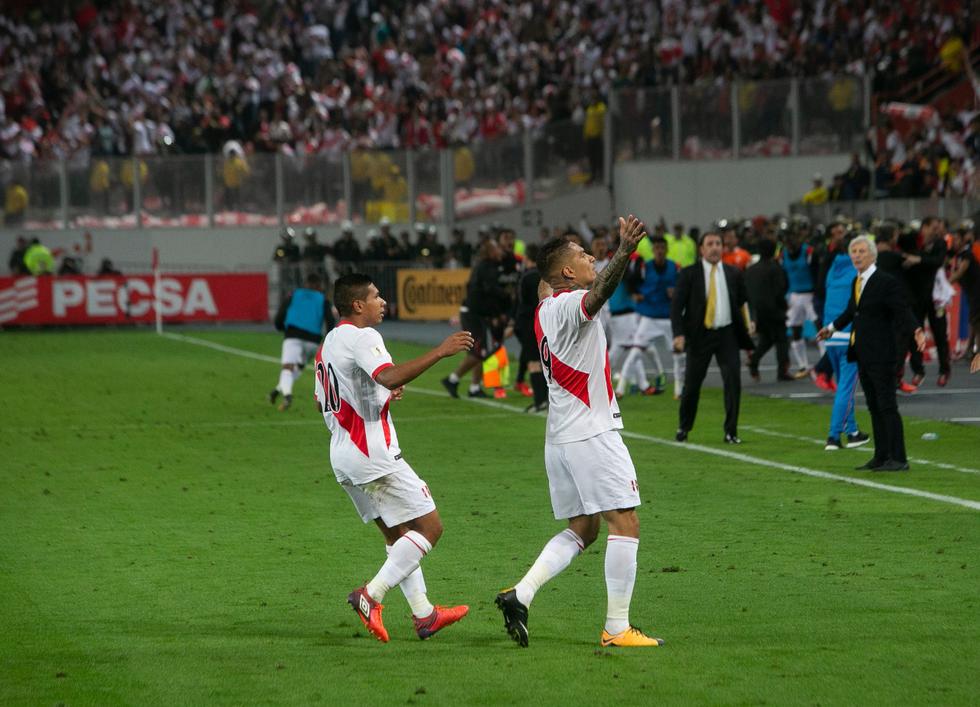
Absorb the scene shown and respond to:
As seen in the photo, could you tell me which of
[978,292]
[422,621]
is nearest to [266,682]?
[422,621]

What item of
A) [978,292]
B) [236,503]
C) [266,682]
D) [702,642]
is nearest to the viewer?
[266,682]

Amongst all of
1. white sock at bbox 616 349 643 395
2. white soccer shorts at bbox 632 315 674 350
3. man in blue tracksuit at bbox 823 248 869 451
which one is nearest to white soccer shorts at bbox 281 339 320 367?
white sock at bbox 616 349 643 395

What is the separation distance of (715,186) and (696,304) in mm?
20802

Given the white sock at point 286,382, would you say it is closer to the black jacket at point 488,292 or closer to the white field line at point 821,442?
the black jacket at point 488,292

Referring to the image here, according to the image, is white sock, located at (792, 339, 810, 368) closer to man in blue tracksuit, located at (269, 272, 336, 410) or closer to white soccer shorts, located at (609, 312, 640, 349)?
white soccer shorts, located at (609, 312, 640, 349)

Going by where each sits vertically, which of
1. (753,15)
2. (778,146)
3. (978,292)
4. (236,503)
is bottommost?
(236,503)

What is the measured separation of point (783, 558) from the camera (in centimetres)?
978

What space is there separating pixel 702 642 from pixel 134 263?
3715cm

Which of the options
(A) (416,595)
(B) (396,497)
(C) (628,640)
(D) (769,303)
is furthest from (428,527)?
(D) (769,303)

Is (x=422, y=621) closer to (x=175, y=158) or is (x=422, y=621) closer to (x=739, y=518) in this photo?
(x=739, y=518)

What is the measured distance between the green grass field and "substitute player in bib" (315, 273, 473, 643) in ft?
0.70

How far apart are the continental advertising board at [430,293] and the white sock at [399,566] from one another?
28.5m

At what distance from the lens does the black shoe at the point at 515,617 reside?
7562mm

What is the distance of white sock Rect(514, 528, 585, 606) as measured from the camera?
25.2 ft
